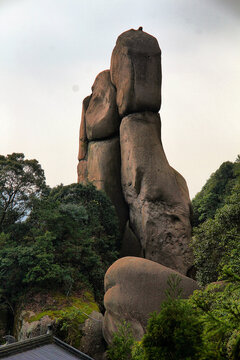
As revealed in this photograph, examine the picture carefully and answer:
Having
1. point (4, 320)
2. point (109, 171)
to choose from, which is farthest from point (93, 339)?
point (109, 171)

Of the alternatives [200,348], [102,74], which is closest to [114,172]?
[102,74]

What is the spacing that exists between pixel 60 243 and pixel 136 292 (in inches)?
257

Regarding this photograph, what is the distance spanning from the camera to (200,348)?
581cm

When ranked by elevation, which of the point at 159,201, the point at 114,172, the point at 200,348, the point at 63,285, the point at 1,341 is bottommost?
the point at 1,341

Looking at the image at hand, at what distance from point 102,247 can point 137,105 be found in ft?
31.7

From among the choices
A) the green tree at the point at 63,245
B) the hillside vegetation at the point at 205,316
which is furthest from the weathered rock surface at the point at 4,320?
the hillside vegetation at the point at 205,316

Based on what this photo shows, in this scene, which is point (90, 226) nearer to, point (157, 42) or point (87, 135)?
point (87, 135)

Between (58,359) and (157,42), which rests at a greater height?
(157,42)

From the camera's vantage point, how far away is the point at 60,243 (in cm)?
1795

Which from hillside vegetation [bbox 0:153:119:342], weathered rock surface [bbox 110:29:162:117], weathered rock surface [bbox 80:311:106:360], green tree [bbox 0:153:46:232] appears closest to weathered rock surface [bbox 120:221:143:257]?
hillside vegetation [bbox 0:153:119:342]

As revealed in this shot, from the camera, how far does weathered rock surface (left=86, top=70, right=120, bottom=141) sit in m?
25.2

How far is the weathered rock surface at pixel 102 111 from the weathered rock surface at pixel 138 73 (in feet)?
3.02

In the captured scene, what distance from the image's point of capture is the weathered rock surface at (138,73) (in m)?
23.5

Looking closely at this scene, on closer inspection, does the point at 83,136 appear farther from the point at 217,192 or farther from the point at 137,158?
the point at 217,192
